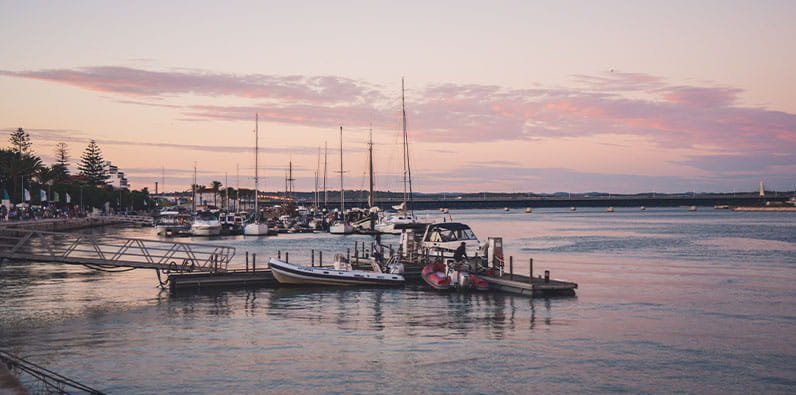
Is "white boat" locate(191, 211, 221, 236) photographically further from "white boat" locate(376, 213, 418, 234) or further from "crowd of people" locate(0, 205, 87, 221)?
"crowd of people" locate(0, 205, 87, 221)

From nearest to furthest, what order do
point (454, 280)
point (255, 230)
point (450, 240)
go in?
point (454, 280), point (450, 240), point (255, 230)

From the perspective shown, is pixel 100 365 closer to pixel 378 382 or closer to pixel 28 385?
pixel 28 385

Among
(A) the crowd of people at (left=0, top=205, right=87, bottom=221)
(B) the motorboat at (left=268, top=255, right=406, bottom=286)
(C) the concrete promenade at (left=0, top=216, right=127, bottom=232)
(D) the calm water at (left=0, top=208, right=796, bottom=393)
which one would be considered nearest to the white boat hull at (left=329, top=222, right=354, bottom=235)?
(C) the concrete promenade at (left=0, top=216, right=127, bottom=232)

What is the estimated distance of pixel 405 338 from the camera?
1005 inches

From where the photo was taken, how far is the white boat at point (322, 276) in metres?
38.7

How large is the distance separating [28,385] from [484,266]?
26.2 metres

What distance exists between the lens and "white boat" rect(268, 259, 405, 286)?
38688mm

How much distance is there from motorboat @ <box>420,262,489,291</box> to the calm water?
1097 mm

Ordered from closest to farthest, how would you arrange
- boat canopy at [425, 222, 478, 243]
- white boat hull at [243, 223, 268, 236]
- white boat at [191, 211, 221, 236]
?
boat canopy at [425, 222, 478, 243] < white boat at [191, 211, 221, 236] < white boat hull at [243, 223, 268, 236]

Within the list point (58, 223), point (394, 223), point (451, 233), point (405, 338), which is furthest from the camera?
point (394, 223)

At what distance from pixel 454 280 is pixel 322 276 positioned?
7305mm

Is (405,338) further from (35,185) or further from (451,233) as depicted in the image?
(35,185)

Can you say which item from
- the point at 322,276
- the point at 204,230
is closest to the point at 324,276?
the point at 322,276

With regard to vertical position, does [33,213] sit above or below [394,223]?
above
